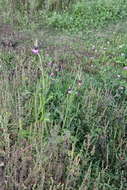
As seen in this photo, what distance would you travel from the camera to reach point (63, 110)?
2.70 meters

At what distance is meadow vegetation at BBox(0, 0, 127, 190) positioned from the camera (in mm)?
2160

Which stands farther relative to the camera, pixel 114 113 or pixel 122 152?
pixel 114 113

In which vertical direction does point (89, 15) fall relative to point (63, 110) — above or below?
above

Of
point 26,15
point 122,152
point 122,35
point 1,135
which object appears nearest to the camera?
point 1,135

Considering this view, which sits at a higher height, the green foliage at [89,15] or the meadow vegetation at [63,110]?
the green foliage at [89,15]

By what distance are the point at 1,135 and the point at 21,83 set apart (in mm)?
797

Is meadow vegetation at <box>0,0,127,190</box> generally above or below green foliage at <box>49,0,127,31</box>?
below

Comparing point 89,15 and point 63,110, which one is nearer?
point 63,110

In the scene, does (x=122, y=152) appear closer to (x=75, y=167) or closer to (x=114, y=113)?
(x=114, y=113)

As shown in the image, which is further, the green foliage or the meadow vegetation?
the green foliage

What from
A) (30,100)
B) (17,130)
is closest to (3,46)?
(30,100)

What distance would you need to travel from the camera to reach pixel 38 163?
218 cm

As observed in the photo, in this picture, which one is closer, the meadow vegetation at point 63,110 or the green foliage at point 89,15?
the meadow vegetation at point 63,110

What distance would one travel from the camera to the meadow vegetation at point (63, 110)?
2.16 m
